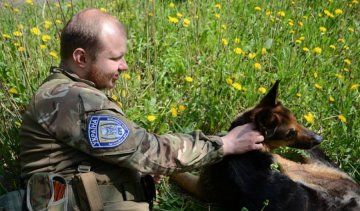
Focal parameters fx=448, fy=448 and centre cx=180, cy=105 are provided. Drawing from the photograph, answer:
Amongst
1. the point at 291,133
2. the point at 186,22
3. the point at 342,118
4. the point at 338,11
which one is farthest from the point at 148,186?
the point at 338,11

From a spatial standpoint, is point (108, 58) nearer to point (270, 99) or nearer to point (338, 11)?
point (270, 99)

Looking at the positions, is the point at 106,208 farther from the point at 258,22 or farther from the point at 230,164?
the point at 258,22

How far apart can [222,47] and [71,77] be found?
255cm

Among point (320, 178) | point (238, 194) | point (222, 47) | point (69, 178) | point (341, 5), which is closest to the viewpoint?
point (69, 178)

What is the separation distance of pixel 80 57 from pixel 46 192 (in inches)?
34.6

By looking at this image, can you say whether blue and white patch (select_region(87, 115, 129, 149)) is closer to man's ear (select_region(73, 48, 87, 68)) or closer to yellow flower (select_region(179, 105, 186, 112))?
man's ear (select_region(73, 48, 87, 68))

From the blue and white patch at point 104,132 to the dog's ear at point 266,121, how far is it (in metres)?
1.26

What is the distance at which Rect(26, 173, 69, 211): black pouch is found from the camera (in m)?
2.71

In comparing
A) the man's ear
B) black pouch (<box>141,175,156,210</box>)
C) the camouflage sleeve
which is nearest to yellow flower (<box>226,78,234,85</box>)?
black pouch (<box>141,175,156,210</box>)

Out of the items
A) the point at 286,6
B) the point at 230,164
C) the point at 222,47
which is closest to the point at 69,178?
the point at 230,164

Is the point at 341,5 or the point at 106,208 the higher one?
the point at 341,5

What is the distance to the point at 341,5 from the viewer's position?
6.64 metres

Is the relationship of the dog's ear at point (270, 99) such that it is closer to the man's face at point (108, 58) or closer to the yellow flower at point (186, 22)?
the man's face at point (108, 58)

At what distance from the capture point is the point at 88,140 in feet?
8.74
